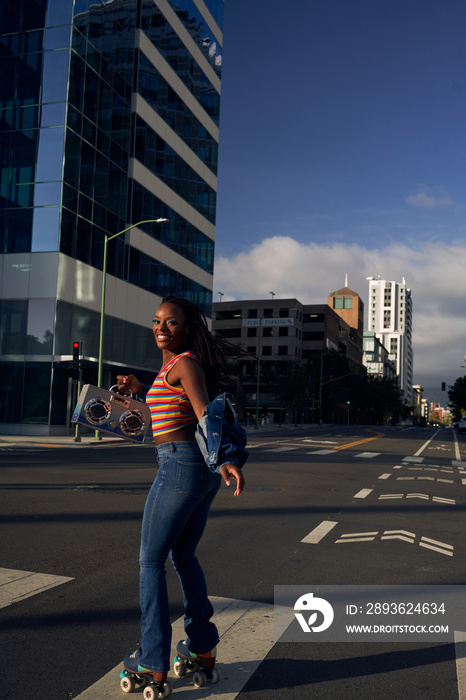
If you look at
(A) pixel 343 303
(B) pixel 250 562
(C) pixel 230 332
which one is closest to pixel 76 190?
(B) pixel 250 562

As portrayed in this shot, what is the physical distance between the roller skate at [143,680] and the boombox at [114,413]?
56.4 inches

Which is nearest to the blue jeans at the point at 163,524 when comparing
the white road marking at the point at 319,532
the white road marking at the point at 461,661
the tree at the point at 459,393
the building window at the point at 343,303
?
the white road marking at the point at 461,661

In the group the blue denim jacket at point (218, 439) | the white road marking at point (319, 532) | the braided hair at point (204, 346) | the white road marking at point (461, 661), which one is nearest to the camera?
the blue denim jacket at point (218, 439)

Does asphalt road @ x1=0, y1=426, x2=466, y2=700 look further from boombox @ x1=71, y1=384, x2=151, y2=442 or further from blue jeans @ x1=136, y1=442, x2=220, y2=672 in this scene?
boombox @ x1=71, y1=384, x2=151, y2=442

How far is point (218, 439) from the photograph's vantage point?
121 inches

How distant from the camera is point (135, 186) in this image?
4069cm

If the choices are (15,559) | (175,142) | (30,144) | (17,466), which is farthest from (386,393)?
(15,559)

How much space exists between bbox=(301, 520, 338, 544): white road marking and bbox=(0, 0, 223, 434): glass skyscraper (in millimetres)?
19624

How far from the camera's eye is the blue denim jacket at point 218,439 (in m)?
3.08

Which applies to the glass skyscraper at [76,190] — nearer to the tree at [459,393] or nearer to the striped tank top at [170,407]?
the striped tank top at [170,407]

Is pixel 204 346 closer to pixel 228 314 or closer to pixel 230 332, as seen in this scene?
pixel 230 332

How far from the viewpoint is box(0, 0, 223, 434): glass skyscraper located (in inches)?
1275


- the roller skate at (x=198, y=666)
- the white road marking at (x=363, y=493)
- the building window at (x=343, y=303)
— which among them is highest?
the building window at (x=343, y=303)

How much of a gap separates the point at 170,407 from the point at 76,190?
107 ft
